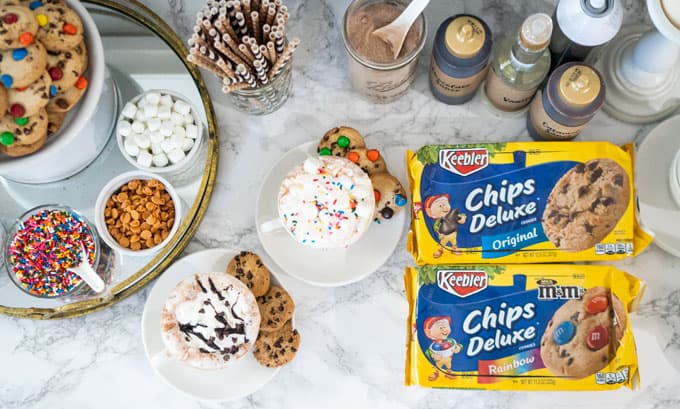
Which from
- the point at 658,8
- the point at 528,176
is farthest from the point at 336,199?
the point at 658,8

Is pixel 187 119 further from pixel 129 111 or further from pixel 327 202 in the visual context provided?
pixel 327 202

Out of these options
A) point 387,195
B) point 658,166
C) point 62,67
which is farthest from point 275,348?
point 658,166

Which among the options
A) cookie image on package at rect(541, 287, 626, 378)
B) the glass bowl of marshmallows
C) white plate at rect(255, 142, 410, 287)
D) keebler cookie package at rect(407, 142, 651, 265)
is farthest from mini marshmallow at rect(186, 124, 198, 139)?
cookie image on package at rect(541, 287, 626, 378)

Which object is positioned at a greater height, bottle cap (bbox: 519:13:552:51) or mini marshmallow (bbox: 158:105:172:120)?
bottle cap (bbox: 519:13:552:51)

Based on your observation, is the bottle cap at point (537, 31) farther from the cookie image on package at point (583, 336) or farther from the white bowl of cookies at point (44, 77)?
the white bowl of cookies at point (44, 77)

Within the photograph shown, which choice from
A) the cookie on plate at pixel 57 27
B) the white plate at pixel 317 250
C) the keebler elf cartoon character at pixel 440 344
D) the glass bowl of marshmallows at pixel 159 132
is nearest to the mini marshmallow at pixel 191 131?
the glass bowl of marshmallows at pixel 159 132

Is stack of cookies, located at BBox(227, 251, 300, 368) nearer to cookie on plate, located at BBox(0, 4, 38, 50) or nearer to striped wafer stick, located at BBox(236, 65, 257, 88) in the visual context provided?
striped wafer stick, located at BBox(236, 65, 257, 88)

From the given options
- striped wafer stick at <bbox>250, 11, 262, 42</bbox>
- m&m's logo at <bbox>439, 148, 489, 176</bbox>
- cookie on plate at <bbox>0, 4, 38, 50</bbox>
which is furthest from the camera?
m&m's logo at <bbox>439, 148, 489, 176</bbox>

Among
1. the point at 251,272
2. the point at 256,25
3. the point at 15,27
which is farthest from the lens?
the point at 251,272
